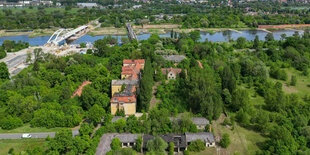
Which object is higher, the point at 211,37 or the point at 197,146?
the point at 211,37

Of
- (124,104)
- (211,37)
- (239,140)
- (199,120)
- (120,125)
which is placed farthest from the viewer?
(211,37)

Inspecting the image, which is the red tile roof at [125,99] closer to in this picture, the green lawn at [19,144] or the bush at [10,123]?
the green lawn at [19,144]

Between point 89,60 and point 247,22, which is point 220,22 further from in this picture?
point 89,60

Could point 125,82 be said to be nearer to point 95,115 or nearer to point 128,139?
point 95,115

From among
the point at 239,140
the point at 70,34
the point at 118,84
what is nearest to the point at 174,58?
the point at 118,84

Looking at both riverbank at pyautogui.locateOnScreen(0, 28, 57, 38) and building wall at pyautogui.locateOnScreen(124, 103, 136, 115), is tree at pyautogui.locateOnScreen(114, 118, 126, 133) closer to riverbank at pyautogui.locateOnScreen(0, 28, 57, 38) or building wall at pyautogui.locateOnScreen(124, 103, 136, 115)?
building wall at pyautogui.locateOnScreen(124, 103, 136, 115)

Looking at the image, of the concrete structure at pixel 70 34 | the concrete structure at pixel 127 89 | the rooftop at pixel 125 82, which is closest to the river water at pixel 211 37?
the concrete structure at pixel 70 34

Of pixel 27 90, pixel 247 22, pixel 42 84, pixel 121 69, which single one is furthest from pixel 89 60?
pixel 247 22

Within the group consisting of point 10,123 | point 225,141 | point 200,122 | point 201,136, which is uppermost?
point 10,123

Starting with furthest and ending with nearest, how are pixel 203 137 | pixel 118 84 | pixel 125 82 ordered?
pixel 125 82 → pixel 118 84 → pixel 203 137
